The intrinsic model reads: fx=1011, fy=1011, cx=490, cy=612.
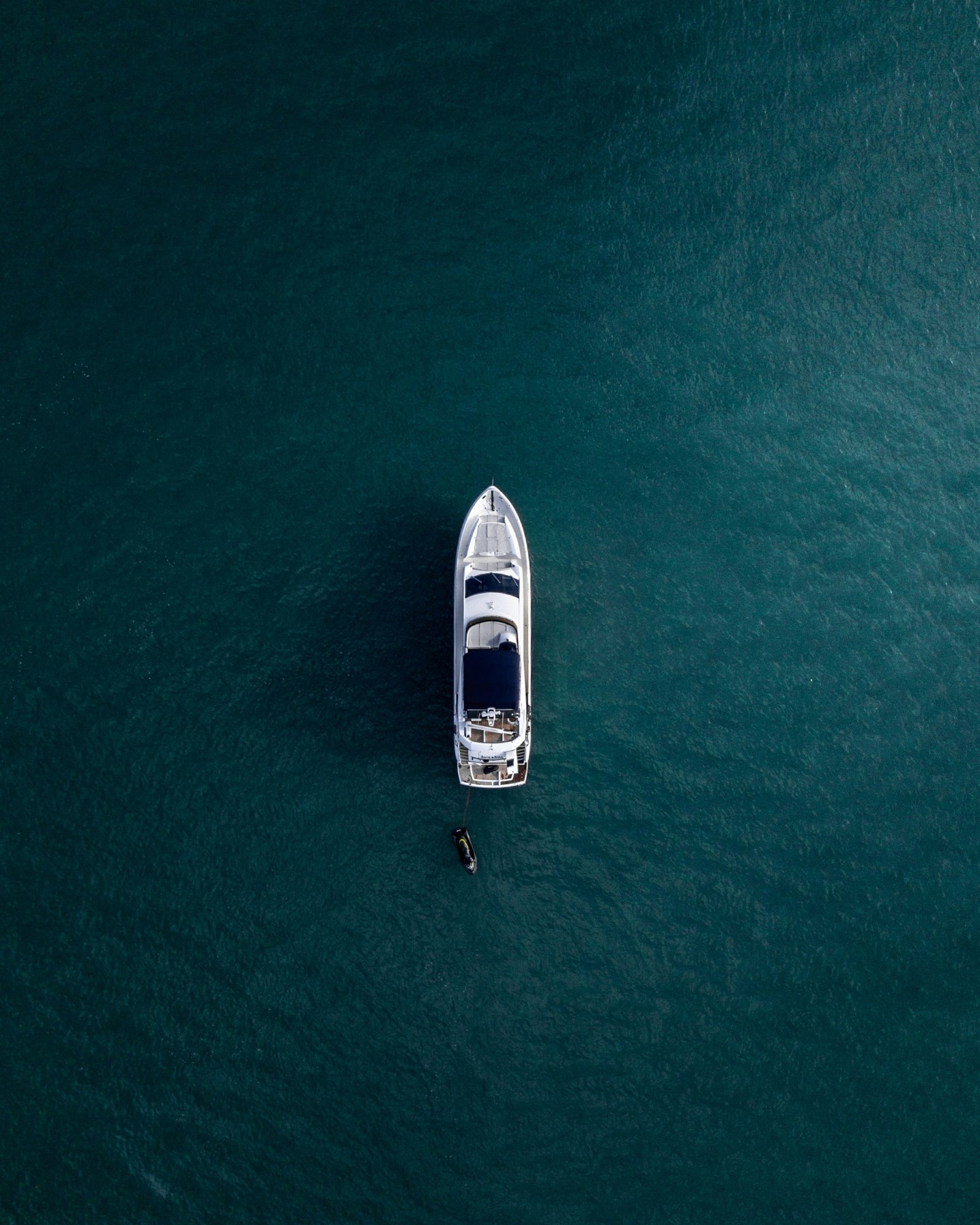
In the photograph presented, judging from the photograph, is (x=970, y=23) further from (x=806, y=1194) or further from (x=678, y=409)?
(x=806, y=1194)

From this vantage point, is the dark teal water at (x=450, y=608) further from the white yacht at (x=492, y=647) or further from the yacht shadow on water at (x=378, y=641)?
the white yacht at (x=492, y=647)

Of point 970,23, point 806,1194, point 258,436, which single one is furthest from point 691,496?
point 806,1194

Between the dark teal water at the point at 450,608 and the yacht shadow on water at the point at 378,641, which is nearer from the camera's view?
the dark teal water at the point at 450,608

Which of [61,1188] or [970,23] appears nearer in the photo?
[61,1188]

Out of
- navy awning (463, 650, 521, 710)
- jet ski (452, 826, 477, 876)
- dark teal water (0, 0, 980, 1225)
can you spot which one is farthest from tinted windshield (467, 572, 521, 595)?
jet ski (452, 826, 477, 876)

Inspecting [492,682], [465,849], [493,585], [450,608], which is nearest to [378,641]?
[450,608]

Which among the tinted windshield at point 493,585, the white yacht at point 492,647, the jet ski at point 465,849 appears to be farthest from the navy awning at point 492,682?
the jet ski at point 465,849
